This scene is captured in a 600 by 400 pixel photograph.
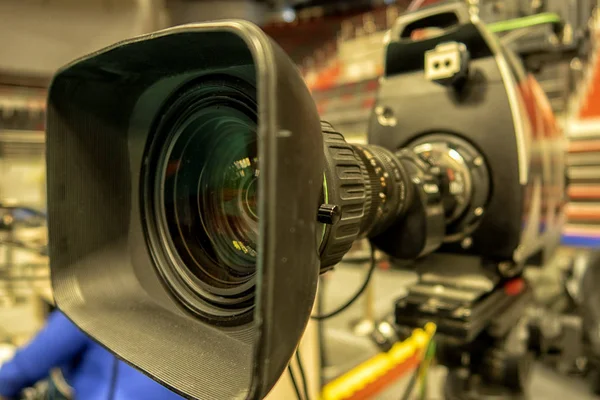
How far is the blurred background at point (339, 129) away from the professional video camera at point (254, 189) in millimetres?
67

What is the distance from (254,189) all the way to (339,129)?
107cm

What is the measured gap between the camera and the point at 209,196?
38cm

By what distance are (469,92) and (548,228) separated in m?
0.27

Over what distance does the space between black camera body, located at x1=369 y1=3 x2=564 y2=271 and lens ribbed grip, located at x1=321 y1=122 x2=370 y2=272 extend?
0.19 metres

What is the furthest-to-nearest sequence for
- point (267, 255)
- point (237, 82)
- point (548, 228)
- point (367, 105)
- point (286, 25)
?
1. point (286, 25)
2. point (367, 105)
3. point (548, 228)
4. point (237, 82)
5. point (267, 255)

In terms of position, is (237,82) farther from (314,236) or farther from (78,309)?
(78,309)

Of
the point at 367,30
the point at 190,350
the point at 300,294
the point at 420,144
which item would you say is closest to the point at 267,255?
the point at 300,294

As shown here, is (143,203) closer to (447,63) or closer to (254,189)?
(254,189)

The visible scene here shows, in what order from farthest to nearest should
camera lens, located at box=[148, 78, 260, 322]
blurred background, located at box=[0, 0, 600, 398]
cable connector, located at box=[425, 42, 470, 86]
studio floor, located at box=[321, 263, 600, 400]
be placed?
studio floor, located at box=[321, 263, 600, 400]
blurred background, located at box=[0, 0, 600, 398]
cable connector, located at box=[425, 42, 470, 86]
camera lens, located at box=[148, 78, 260, 322]

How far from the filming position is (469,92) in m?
0.53

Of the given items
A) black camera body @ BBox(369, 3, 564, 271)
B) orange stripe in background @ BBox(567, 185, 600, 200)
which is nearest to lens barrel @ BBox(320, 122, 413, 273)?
black camera body @ BBox(369, 3, 564, 271)

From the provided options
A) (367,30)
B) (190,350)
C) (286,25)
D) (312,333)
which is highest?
(286,25)

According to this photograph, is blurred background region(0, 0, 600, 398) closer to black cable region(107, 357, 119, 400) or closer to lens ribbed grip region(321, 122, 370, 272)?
lens ribbed grip region(321, 122, 370, 272)

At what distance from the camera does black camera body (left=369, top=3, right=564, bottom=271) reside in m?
0.51
